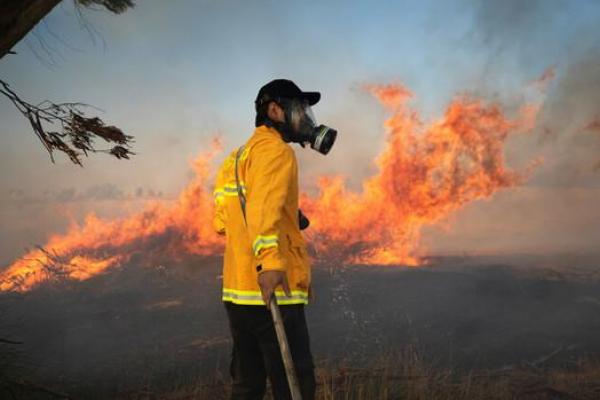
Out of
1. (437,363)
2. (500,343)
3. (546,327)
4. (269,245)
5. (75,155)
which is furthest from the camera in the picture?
(546,327)

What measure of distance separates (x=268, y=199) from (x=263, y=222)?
0.15 m

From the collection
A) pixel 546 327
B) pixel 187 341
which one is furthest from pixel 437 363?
pixel 187 341

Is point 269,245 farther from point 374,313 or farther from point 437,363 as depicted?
point 374,313

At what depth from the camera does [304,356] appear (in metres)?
3.01

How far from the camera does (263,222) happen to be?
2.76 metres

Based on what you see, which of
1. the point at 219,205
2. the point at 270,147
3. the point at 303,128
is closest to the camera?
the point at 270,147

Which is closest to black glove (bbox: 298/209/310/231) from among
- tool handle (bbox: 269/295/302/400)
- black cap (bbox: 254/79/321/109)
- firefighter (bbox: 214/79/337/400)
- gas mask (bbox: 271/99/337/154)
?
firefighter (bbox: 214/79/337/400)

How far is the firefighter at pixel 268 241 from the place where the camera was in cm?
279

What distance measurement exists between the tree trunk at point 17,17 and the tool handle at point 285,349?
2196 millimetres

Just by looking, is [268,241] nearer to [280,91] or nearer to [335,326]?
[280,91]

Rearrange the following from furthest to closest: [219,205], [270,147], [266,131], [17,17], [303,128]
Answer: [219,205] → [303,128] → [266,131] → [270,147] → [17,17]

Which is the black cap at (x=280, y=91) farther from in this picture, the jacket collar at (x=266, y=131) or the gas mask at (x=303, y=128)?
the jacket collar at (x=266, y=131)

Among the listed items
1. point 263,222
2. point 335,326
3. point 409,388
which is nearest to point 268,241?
point 263,222

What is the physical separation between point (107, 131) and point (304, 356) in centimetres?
273
